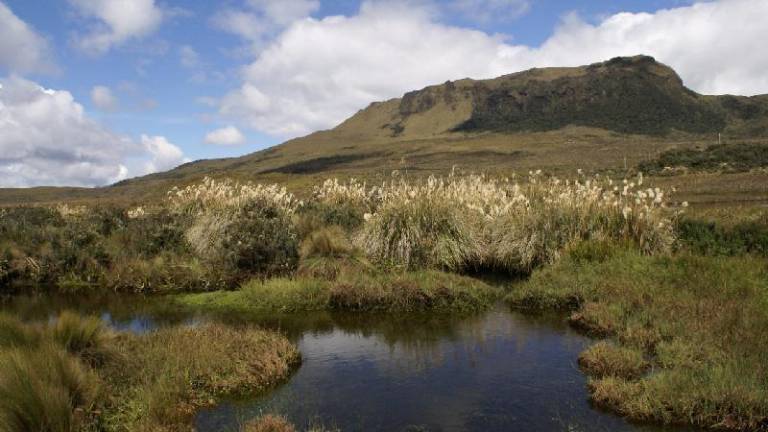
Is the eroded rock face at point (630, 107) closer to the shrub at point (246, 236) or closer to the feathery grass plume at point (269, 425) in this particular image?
the shrub at point (246, 236)

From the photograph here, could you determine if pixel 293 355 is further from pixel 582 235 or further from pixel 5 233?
pixel 5 233

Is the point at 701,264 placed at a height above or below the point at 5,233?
below

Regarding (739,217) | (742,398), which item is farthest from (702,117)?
(742,398)

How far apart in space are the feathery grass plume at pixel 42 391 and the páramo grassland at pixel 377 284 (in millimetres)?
17

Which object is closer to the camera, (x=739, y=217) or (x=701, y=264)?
(x=701, y=264)

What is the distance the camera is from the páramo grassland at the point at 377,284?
7105 mm

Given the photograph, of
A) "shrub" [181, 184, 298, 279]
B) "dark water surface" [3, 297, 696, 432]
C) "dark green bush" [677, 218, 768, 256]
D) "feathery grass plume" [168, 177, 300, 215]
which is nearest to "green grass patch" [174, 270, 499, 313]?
"dark water surface" [3, 297, 696, 432]

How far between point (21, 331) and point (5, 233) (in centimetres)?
1206

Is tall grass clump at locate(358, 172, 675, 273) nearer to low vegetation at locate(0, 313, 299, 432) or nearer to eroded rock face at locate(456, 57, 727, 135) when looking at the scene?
low vegetation at locate(0, 313, 299, 432)

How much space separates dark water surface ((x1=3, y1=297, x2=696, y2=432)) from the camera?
7219 millimetres

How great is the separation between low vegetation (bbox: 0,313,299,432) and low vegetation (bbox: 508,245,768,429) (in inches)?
181

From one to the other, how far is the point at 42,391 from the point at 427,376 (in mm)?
4614

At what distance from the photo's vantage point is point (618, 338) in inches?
378

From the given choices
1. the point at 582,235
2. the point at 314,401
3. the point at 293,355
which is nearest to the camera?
the point at 314,401
